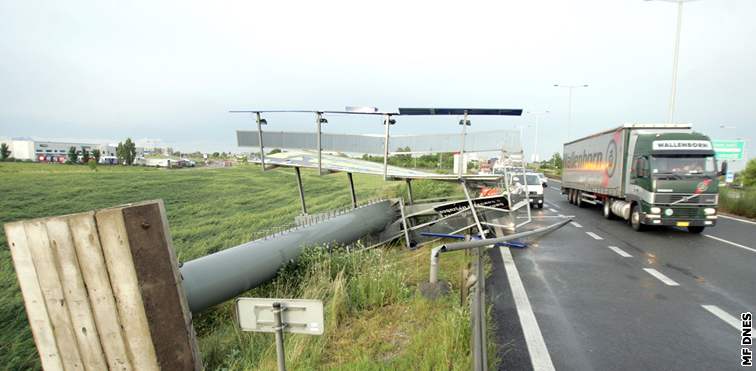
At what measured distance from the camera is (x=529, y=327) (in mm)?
4625

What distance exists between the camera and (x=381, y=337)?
394 cm

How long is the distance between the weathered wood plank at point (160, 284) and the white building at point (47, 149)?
13.6 meters

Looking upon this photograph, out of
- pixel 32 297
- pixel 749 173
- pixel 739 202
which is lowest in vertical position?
pixel 749 173

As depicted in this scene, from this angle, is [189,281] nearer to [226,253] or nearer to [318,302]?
[226,253]

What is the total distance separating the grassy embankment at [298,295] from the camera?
11.7 feet

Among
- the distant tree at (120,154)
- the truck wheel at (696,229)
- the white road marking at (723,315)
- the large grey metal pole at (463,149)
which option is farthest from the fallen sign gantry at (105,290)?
the truck wheel at (696,229)

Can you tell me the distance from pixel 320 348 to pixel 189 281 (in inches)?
58.2

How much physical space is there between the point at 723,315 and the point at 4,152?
53.6ft

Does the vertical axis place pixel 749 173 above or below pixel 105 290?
below

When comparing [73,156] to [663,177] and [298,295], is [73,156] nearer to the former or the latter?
[298,295]

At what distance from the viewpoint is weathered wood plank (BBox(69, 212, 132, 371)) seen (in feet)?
6.35

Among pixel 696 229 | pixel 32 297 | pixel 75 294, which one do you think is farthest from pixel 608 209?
pixel 32 297

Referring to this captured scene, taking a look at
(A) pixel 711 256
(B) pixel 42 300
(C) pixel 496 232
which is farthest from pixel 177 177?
(A) pixel 711 256

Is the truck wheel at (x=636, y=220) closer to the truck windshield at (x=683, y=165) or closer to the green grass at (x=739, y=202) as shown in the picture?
the truck windshield at (x=683, y=165)
